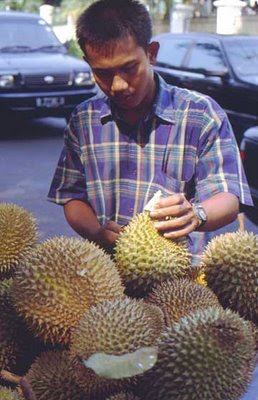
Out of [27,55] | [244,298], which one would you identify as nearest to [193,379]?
[244,298]

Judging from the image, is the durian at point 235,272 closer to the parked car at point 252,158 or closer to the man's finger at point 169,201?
the man's finger at point 169,201

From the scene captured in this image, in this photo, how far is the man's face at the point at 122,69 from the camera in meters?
1.64

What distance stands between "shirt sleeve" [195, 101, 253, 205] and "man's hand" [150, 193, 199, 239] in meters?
0.43

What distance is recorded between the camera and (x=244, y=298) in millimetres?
1387

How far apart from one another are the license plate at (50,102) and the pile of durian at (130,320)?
7.86m

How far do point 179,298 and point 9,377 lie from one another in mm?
354

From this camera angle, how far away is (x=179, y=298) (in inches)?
51.4

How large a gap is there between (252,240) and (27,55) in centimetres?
825

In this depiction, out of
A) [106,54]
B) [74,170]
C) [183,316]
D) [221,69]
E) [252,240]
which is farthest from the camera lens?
[221,69]

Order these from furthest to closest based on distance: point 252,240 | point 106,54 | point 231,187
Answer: point 231,187 → point 106,54 → point 252,240

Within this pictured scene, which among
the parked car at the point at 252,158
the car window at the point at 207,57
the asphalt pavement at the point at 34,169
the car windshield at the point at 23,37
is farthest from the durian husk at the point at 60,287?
the car windshield at the point at 23,37

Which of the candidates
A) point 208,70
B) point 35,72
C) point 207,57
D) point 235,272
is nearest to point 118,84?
point 235,272

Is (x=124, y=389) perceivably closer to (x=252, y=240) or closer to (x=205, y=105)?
(x=252, y=240)

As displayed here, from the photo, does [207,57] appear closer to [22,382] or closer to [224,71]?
[224,71]
